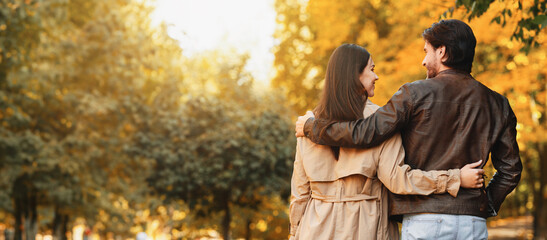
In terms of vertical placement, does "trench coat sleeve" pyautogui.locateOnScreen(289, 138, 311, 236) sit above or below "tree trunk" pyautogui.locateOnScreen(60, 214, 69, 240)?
below

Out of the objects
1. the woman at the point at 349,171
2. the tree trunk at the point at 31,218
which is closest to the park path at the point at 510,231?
the tree trunk at the point at 31,218

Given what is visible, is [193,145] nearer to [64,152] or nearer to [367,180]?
[64,152]

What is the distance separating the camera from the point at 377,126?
11.6ft

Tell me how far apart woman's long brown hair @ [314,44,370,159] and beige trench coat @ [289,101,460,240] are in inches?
3.8

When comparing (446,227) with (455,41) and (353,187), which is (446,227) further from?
(455,41)

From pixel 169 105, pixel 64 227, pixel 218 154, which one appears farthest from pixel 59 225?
pixel 218 154

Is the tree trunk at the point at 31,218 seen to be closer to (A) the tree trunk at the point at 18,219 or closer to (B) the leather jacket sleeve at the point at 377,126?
(A) the tree trunk at the point at 18,219

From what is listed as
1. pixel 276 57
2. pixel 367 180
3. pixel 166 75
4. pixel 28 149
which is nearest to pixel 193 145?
pixel 28 149

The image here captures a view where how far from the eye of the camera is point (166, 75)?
2195 cm

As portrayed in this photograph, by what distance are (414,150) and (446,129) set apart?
0.20 metres

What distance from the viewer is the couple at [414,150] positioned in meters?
3.47

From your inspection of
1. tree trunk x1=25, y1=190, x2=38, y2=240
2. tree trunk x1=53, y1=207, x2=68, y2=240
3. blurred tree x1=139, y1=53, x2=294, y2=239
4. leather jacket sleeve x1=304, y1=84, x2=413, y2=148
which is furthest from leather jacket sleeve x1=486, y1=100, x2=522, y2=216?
tree trunk x1=53, y1=207, x2=68, y2=240

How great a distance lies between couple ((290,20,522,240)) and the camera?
3475mm

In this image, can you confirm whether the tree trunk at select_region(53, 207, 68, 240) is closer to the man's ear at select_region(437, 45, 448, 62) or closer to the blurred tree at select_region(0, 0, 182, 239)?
the blurred tree at select_region(0, 0, 182, 239)
